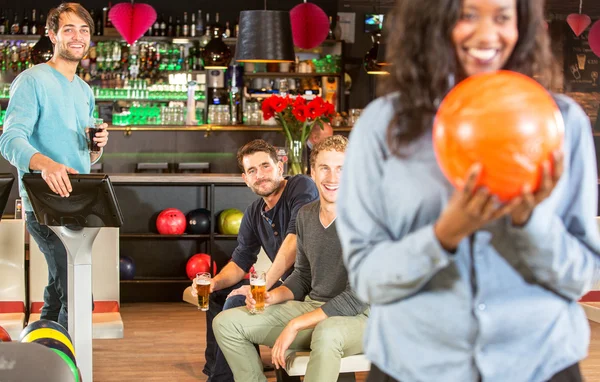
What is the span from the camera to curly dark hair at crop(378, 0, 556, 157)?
1.08 meters

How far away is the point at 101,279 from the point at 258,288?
192 centimetres

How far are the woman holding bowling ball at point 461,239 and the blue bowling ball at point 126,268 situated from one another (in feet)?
16.4

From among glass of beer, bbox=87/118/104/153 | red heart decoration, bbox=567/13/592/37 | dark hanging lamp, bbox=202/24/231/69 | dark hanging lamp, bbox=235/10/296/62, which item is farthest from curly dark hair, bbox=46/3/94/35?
red heart decoration, bbox=567/13/592/37

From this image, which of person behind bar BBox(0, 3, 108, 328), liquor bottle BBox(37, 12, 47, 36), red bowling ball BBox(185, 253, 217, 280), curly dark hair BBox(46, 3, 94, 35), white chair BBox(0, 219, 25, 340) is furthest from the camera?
liquor bottle BBox(37, 12, 47, 36)

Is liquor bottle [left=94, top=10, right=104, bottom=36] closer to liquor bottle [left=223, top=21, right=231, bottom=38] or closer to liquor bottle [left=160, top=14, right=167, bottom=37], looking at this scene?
liquor bottle [left=160, top=14, right=167, bottom=37]

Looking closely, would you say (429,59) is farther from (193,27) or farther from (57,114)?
(193,27)

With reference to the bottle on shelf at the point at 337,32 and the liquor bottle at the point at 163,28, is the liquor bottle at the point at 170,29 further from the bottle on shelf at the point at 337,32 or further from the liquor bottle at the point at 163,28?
the bottle on shelf at the point at 337,32

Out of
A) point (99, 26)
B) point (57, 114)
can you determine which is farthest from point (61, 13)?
point (99, 26)

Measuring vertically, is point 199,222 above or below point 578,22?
below

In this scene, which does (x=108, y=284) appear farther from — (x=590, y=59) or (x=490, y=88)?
(x=590, y=59)

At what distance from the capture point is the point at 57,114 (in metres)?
3.21

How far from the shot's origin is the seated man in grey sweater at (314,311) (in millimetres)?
2746

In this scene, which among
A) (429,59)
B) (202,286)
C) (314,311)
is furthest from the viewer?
(202,286)

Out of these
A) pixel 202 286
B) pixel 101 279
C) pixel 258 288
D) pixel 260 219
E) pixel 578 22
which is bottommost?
pixel 101 279
